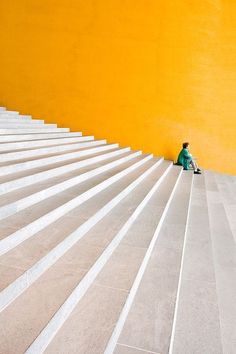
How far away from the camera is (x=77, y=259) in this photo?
90.7 inches

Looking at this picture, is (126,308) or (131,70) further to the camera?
(131,70)

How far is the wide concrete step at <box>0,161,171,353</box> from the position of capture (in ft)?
5.33

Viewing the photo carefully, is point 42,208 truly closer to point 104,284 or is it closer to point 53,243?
point 53,243

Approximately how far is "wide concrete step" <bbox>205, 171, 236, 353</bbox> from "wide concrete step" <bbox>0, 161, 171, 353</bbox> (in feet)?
3.12

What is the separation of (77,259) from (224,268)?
4.94ft

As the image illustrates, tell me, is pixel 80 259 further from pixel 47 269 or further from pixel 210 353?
pixel 210 353

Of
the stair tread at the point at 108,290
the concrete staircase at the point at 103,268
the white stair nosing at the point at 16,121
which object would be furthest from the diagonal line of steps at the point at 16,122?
the stair tread at the point at 108,290

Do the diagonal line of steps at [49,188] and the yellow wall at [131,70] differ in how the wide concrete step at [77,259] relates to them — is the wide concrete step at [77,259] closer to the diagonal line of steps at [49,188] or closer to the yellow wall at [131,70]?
the diagonal line of steps at [49,188]

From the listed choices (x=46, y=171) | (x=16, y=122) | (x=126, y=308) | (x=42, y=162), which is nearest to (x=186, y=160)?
(x=16, y=122)

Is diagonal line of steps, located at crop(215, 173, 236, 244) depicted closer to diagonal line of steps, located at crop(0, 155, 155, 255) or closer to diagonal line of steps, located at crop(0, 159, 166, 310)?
diagonal line of steps, located at crop(0, 159, 166, 310)

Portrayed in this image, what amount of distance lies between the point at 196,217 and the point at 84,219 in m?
2.06

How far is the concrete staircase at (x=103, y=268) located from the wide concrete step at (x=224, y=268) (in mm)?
11

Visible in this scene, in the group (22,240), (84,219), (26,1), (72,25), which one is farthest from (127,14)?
(22,240)

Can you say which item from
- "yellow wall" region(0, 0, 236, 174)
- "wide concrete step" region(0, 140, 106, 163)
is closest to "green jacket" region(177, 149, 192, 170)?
"yellow wall" region(0, 0, 236, 174)
